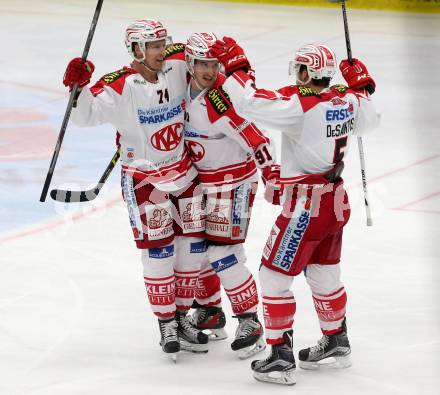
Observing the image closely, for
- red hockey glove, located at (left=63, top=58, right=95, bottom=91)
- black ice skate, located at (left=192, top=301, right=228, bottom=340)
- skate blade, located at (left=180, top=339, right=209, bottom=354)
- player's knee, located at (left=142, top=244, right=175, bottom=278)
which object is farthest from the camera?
black ice skate, located at (left=192, top=301, right=228, bottom=340)

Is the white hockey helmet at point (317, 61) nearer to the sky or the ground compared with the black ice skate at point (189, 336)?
nearer to the sky

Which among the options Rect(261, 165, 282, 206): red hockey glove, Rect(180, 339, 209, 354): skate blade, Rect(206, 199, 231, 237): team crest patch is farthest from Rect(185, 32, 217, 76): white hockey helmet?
Rect(180, 339, 209, 354): skate blade

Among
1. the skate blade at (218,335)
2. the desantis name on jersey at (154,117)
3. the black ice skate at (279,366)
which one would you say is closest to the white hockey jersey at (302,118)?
the desantis name on jersey at (154,117)

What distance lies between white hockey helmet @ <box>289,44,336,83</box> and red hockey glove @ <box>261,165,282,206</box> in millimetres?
439

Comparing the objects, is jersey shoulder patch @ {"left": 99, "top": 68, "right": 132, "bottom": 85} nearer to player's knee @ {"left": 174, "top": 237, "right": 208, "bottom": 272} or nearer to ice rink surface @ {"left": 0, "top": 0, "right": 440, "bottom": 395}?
player's knee @ {"left": 174, "top": 237, "right": 208, "bottom": 272}

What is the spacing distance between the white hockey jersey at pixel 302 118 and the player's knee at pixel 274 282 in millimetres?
363

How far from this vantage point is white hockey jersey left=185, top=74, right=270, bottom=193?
4.81 m

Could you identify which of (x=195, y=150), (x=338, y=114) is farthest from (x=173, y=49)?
(x=338, y=114)

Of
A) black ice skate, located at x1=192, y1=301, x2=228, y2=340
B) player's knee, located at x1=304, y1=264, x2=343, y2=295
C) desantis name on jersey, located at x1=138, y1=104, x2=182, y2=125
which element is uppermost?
desantis name on jersey, located at x1=138, y1=104, x2=182, y2=125

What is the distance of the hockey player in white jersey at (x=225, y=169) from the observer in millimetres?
4797

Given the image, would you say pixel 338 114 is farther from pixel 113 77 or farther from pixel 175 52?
pixel 113 77

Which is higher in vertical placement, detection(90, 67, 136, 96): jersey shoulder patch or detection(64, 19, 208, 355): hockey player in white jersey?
detection(90, 67, 136, 96): jersey shoulder patch

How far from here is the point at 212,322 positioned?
204 inches

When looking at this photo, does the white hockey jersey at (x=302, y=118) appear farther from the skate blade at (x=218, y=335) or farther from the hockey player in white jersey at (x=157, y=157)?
the skate blade at (x=218, y=335)
